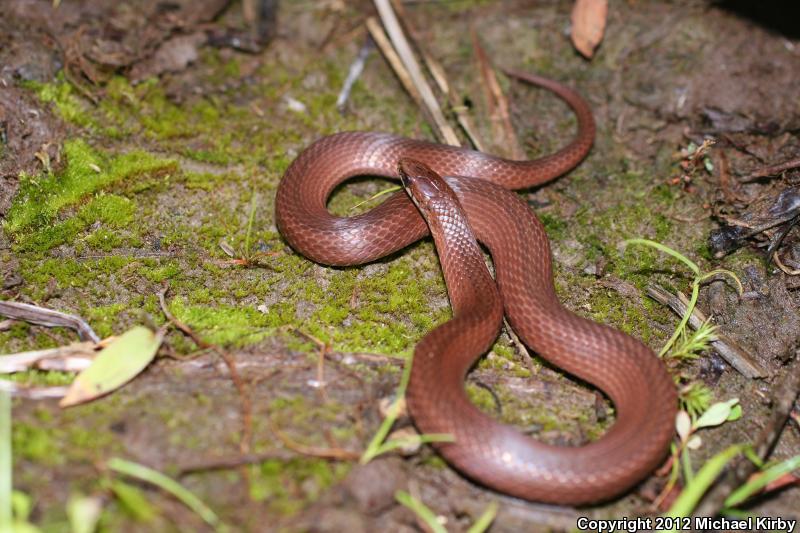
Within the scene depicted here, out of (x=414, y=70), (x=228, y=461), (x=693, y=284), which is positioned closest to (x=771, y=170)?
(x=693, y=284)

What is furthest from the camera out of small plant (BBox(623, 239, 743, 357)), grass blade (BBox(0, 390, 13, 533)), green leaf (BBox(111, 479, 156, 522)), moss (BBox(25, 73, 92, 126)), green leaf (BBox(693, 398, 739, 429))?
moss (BBox(25, 73, 92, 126))

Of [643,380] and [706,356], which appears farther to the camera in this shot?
[706,356]

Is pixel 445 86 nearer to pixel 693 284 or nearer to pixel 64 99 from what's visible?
pixel 693 284

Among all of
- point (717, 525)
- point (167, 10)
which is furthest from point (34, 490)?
point (167, 10)

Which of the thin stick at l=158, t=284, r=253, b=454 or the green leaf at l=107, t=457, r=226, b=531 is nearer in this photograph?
the green leaf at l=107, t=457, r=226, b=531

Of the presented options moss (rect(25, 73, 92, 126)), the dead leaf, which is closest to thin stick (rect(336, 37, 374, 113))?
the dead leaf

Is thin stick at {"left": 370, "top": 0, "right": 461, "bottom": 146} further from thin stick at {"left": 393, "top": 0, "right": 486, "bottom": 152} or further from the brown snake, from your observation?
the brown snake

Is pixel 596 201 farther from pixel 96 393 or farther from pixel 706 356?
pixel 96 393
